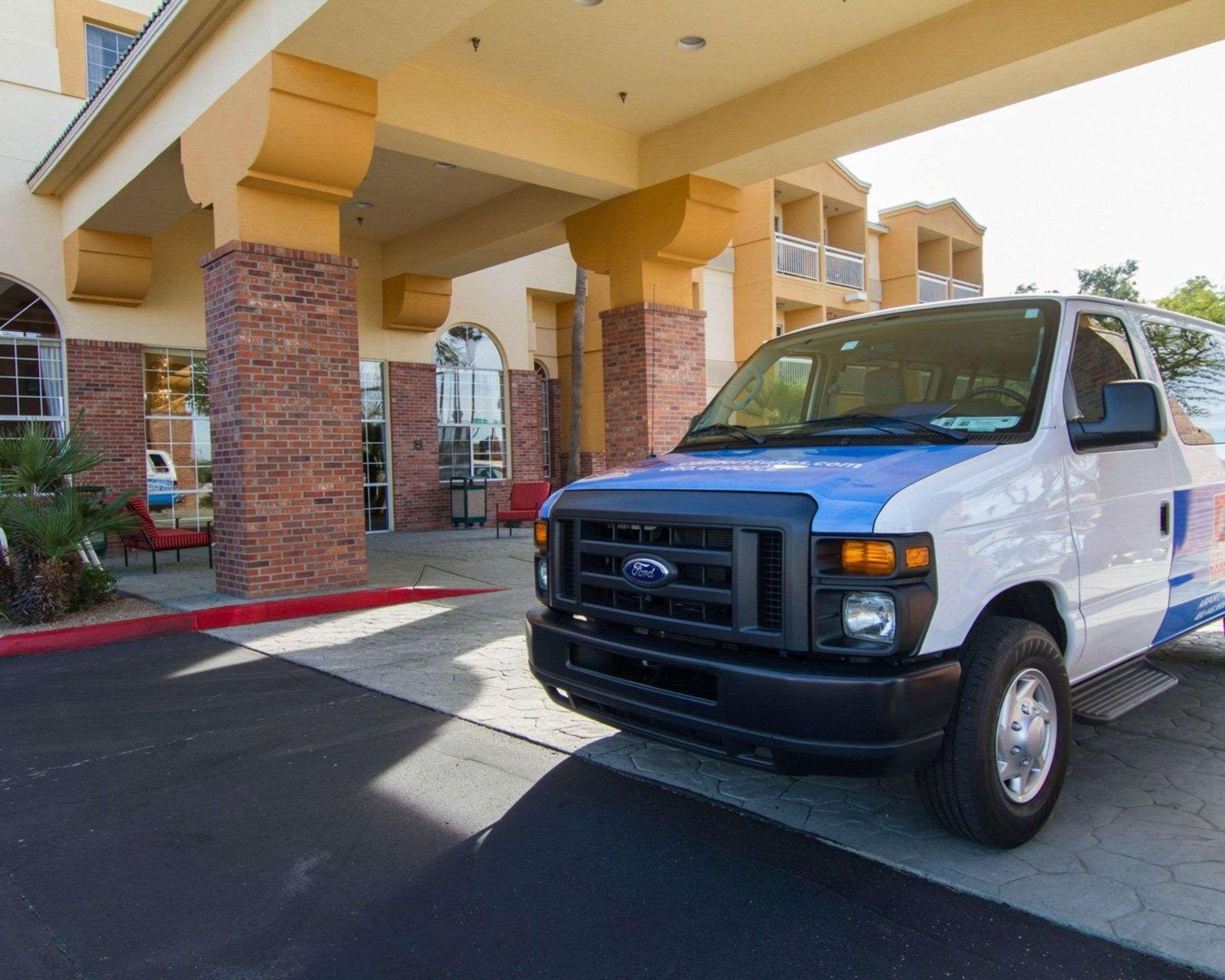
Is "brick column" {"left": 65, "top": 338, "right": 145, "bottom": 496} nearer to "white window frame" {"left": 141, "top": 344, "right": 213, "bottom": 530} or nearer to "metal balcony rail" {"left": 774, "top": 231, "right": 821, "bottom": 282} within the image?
"white window frame" {"left": 141, "top": 344, "right": 213, "bottom": 530}

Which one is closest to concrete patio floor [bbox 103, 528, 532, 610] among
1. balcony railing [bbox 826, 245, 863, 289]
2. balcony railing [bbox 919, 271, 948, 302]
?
balcony railing [bbox 826, 245, 863, 289]

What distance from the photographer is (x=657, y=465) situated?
12.4ft

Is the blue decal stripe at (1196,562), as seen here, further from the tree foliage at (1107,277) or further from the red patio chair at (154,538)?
the tree foliage at (1107,277)

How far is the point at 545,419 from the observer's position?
21.6m

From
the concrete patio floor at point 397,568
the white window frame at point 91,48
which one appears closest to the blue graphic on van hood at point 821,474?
the concrete patio floor at point 397,568

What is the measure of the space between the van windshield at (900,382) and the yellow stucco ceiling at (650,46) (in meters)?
5.13

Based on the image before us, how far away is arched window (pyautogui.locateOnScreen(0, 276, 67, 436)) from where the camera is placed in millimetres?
12672

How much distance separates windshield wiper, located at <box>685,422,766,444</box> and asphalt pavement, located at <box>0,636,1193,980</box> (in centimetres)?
163

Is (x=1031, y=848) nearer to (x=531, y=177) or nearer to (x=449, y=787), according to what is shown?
(x=449, y=787)

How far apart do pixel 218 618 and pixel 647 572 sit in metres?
6.01

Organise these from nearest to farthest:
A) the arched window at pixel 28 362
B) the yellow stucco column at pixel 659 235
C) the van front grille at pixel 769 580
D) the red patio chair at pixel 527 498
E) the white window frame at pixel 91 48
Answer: the van front grille at pixel 769 580
the yellow stucco column at pixel 659 235
the arched window at pixel 28 362
the white window frame at pixel 91 48
the red patio chair at pixel 527 498

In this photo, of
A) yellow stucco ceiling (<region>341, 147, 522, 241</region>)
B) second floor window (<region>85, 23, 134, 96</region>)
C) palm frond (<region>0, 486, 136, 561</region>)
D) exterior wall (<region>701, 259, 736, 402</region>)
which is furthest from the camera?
exterior wall (<region>701, 259, 736, 402</region>)

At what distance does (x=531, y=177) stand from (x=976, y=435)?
28.7 feet

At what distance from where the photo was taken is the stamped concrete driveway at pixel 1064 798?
275cm
